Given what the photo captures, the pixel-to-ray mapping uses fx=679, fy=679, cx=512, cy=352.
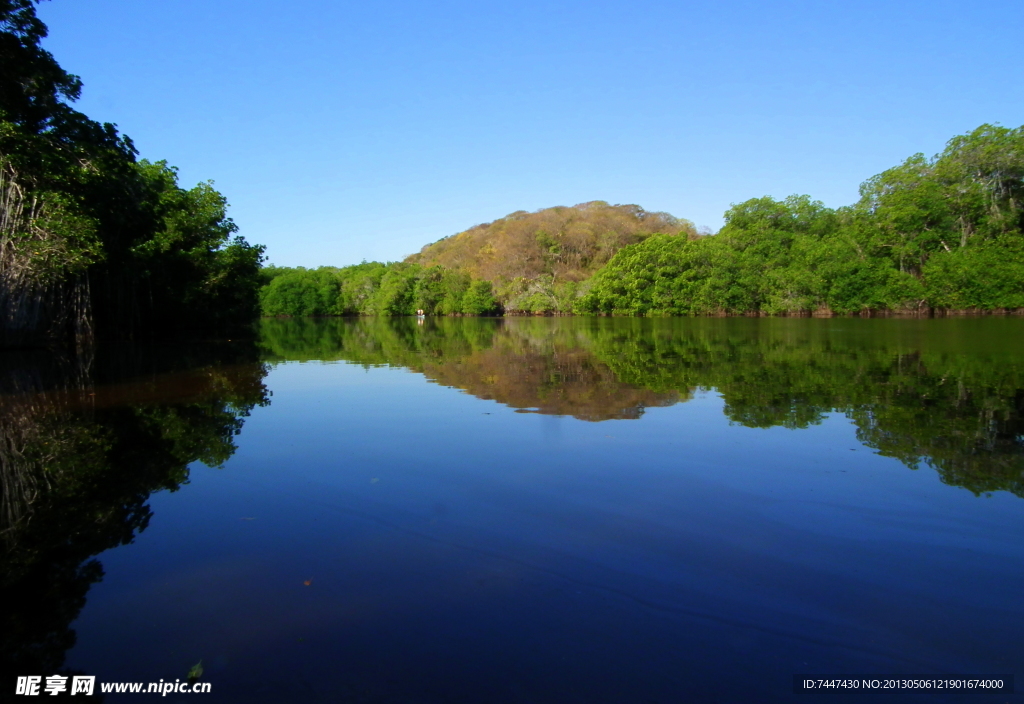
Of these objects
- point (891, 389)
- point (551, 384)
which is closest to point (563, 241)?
point (551, 384)

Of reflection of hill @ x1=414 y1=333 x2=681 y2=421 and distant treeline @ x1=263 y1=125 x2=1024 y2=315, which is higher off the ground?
distant treeline @ x1=263 y1=125 x2=1024 y2=315

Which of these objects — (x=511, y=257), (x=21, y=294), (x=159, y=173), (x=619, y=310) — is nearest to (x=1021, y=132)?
(x=619, y=310)

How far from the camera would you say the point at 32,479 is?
→ 567 cm

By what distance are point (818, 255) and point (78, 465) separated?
53347 mm

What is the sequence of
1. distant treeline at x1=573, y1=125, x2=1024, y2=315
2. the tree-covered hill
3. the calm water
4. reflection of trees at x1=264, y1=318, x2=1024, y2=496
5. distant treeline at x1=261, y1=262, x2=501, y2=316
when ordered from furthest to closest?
distant treeline at x1=261, y1=262, x2=501, y2=316 → the tree-covered hill → distant treeline at x1=573, y1=125, x2=1024, y2=315 → reflection of trees at x1=264, y1=318, x2=1024, y2=496 → the calm water

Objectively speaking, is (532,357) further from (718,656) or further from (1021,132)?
(1021,132)

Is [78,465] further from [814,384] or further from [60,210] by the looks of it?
[60,210]

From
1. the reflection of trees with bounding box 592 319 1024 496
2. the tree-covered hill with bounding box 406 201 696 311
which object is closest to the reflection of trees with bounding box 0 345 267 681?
the reflection of trees with bounding box 592 319 1024 496

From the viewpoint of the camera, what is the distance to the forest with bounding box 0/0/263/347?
50.0 ft

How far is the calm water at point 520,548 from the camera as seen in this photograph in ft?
9.12

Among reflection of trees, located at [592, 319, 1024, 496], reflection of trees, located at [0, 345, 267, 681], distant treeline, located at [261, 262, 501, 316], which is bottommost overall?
reflection of trees, located at [592, 319, 1024, 496]

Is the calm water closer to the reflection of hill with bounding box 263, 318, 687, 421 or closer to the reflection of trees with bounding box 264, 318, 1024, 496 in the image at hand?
the reflection of trees with bounding box 264, 318, 1024, 496

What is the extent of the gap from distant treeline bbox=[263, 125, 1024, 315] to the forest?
41.9 metres

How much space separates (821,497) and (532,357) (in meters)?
12.2
